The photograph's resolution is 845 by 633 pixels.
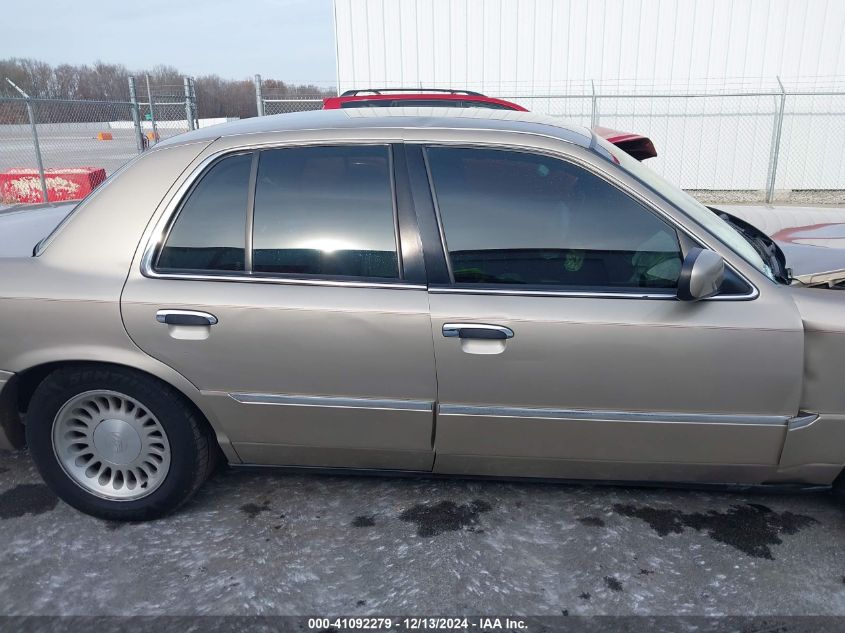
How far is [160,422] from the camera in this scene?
2707 millimetres

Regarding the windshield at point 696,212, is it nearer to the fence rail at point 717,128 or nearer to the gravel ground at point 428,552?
the gravel ground at point 428,552

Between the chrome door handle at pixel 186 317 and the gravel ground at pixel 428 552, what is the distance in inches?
36.5

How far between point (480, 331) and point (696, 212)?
1083mm

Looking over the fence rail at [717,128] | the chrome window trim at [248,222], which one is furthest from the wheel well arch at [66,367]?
the fence rail at [717,128]

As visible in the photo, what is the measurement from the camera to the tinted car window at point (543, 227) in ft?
8.16

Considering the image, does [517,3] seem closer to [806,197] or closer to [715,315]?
[806,197]

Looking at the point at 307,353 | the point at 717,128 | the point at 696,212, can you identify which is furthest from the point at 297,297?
the point at 717,128

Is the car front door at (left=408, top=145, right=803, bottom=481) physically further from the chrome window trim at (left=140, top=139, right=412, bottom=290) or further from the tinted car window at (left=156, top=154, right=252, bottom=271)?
the tinted car window at (left=156, top=154, right=252, bottom=271)

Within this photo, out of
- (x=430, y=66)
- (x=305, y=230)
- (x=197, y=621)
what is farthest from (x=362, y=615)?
(x=430, y=66)

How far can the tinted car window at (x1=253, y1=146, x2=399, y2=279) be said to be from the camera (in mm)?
2543

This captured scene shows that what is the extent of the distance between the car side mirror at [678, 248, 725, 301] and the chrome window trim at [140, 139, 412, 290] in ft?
3.30

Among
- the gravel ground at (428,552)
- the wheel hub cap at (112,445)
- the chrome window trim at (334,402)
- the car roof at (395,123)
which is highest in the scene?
the car roof at (395,123)

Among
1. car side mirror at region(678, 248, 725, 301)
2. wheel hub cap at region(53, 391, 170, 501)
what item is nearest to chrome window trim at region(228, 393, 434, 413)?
wheel hub cap at region(53, 391, 170, 501)

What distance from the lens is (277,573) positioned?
2.52 metres
